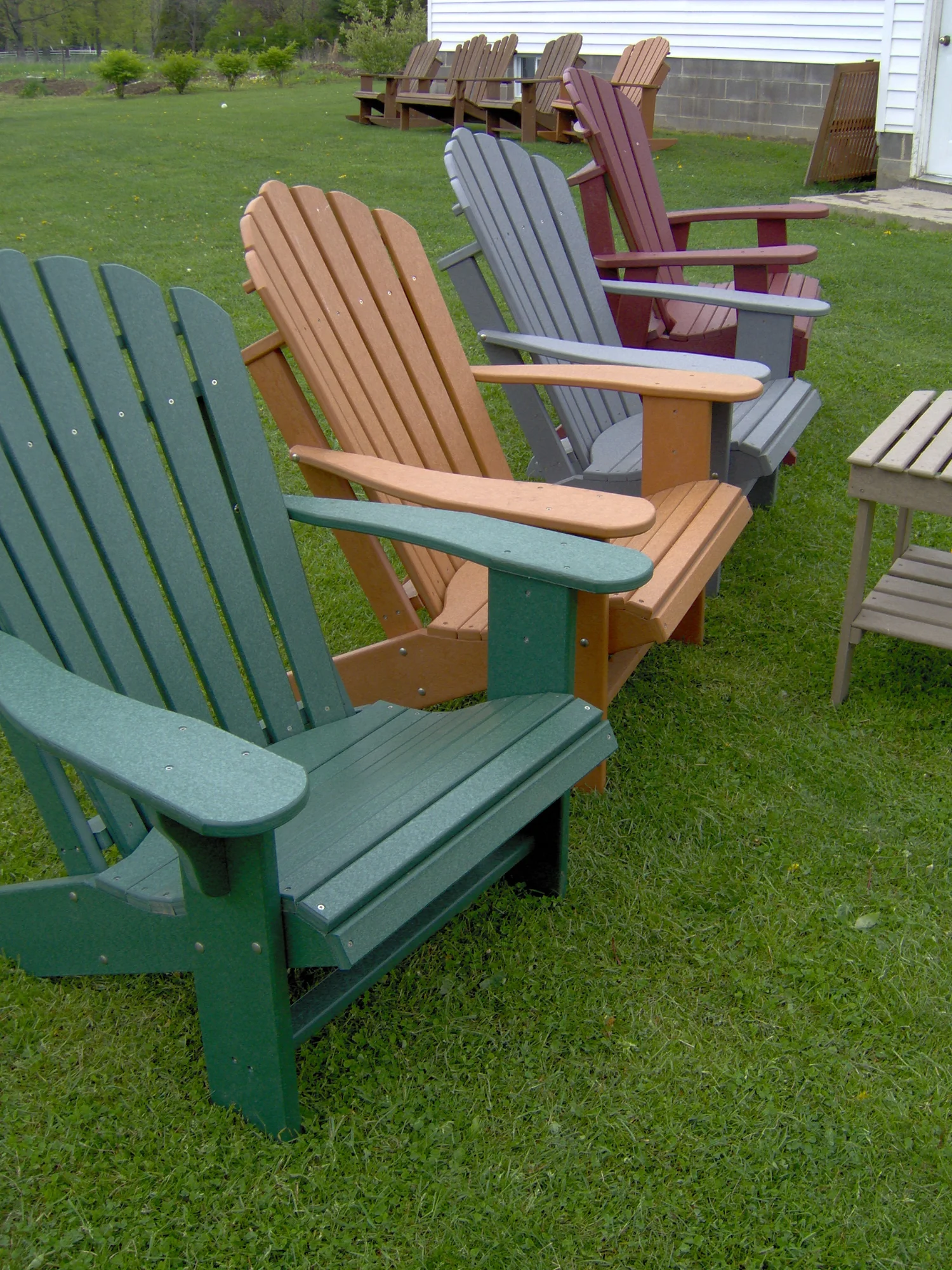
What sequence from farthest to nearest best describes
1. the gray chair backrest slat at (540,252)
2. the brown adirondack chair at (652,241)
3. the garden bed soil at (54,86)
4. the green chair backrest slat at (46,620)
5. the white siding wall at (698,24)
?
the garden bed soil at (54,86)
the white siding wall at (698,24)
the brown adirondack chair at (652,241)
the gray chair backrest slat at (540,252)
the green chair backrest slat at (46,620)

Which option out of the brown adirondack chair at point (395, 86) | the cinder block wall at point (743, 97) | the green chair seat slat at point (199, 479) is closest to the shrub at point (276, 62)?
the brown adirondack chair at point (395, 86)

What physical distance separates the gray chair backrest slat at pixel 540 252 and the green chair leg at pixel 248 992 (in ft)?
6.99

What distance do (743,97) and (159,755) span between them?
13.3m

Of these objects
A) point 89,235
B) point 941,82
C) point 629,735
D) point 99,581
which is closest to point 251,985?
point 99,581

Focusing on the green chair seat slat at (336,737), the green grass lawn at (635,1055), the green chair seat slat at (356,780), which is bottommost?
the green grass lawn at (635,1055)

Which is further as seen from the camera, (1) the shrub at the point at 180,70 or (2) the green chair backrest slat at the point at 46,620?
(1) the shrub at the point at 180,70

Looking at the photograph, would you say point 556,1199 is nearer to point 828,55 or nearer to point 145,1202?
point 145,1202

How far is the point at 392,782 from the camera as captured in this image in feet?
6.05

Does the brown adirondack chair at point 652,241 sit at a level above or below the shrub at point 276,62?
A: below

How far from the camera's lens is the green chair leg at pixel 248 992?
4.76ft

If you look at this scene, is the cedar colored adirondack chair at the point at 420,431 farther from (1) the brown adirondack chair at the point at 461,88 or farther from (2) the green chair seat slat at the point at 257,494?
(1) the brown adirondack chair at the point at 461,88

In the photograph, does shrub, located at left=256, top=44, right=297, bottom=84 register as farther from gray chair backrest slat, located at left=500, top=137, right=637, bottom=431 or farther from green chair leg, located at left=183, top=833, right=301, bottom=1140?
green chair leg, located at left=183, top=833, right=301, bottom=1140

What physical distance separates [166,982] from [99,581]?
0.73 meters

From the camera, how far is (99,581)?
6.36 feet
